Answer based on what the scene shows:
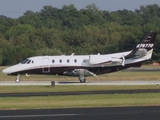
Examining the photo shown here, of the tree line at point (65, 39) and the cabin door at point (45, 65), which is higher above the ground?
the tree line at point (65, 39)

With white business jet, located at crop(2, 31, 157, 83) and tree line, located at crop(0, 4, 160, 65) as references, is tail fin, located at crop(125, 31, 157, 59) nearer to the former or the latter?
white business jet, located at crop(2, 31, 157, 83)

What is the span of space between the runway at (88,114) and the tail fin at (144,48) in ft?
79.5

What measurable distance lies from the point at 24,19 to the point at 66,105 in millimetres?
145206

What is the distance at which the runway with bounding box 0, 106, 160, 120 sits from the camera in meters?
22.7

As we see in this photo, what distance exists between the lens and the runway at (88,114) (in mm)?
22719

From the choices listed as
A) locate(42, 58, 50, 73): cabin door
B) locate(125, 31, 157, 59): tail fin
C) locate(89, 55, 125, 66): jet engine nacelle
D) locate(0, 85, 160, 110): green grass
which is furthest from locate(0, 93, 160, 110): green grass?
locate(42, 58, 50, 73): cabin door

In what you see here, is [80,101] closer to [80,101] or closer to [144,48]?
[80,101]

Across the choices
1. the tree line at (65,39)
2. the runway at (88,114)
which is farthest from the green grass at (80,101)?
the tree line at (65,39)

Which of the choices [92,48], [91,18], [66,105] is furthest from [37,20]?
[66,105]

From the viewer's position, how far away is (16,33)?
135 m

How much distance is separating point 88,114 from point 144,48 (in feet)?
93.4

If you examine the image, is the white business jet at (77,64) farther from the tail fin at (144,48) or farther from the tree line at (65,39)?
the tree line at (65,39)

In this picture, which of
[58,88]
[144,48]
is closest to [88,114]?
[58,88]

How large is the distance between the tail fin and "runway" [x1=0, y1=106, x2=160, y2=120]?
954 inches
